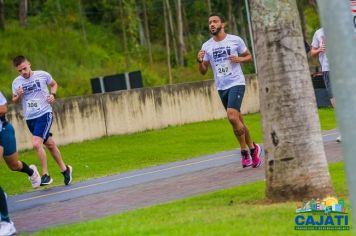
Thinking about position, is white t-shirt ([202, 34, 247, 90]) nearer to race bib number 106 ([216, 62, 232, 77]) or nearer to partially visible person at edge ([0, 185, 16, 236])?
race bib number 106 ([216, 62, 232, 77])

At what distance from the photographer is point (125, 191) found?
12492mm

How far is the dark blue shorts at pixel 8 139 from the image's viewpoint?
11.1 meters

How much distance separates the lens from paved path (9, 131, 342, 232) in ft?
35.1

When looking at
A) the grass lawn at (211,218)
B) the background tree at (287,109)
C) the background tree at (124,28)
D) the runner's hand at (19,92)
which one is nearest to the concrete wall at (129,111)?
the runner's hand at (19,92)

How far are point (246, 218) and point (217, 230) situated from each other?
623 mm

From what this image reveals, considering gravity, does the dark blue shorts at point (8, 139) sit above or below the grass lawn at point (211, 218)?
above

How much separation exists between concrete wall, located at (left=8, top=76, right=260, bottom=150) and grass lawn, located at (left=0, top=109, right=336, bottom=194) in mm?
407

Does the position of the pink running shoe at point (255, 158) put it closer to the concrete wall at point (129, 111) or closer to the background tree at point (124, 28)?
the concrete wall at point (129, 111)

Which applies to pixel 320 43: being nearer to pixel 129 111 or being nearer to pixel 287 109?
pixel 287 109

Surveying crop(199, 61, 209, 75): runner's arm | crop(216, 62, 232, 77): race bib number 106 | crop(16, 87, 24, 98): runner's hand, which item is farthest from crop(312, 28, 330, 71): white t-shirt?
crop(16, 87, 24, 98): runner's hand

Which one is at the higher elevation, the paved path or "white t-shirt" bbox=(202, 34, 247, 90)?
"white t-shirt" bbox=(202, 34, 247, 90)

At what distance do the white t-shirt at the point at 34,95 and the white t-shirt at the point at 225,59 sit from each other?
116 inches

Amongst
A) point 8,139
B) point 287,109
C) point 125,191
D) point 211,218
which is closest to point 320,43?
point 125,191

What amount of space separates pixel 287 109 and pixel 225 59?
3871 millimetres
